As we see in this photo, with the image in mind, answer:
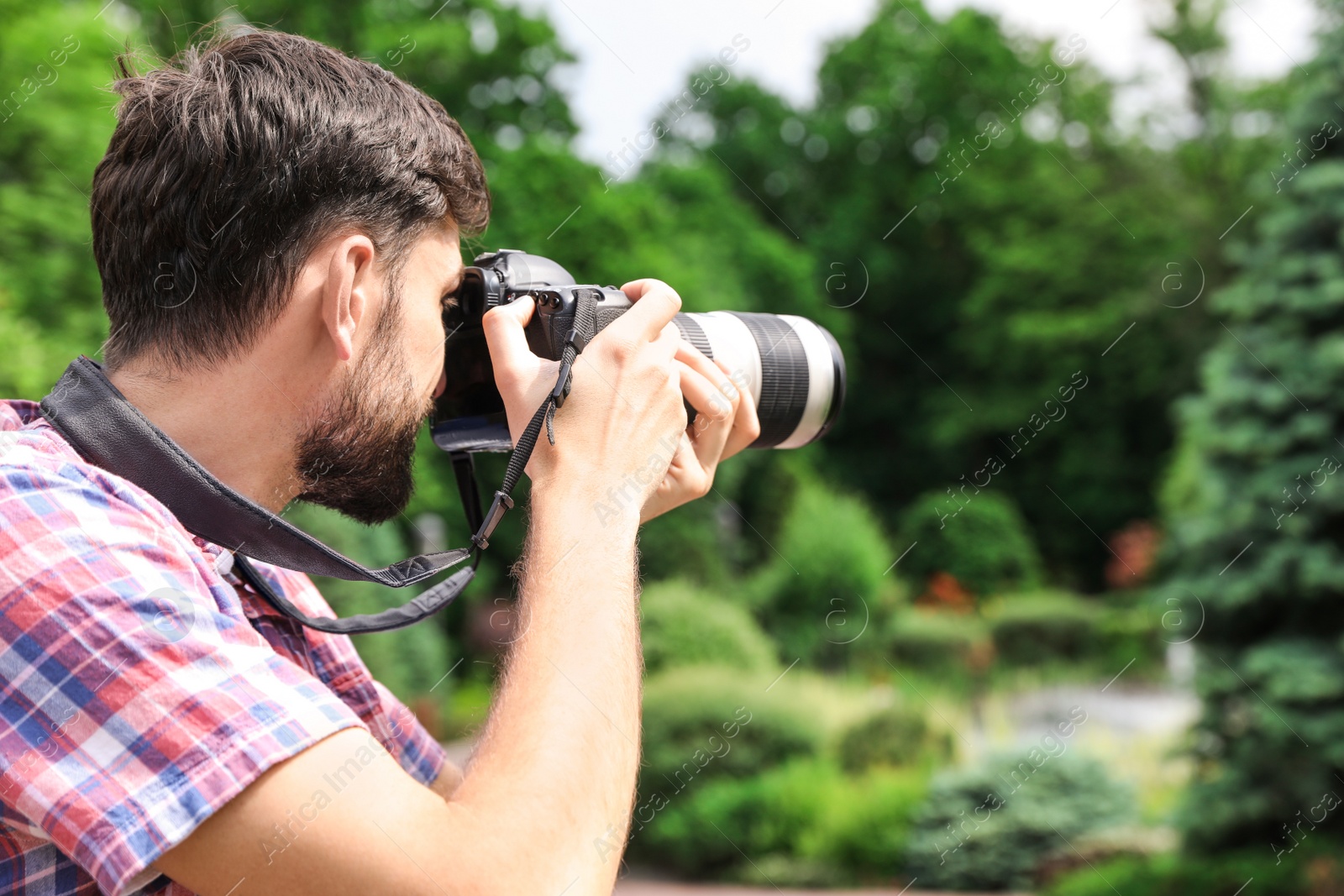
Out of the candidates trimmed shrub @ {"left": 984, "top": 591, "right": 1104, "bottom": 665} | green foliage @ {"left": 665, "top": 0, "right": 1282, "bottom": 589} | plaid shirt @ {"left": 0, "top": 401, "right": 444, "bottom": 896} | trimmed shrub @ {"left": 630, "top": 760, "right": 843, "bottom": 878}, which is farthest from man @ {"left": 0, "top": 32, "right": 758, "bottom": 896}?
green foliage @ {"left": 665, "top": 0, "right": 1282, "bottom": 589}

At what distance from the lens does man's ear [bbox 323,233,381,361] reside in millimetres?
1124

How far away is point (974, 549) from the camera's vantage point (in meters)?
15.0

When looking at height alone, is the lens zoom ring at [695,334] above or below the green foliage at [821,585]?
below

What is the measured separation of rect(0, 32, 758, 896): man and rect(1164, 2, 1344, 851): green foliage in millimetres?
4968

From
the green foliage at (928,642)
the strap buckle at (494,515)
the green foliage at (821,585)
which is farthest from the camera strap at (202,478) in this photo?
the green foliage at (928,642)

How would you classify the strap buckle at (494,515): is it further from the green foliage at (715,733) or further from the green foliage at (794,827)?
the green foliage at (715,733)

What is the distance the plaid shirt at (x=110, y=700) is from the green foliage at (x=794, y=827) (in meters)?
5.94

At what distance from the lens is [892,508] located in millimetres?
21484

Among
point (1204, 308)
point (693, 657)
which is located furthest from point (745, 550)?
point (1204, 308)

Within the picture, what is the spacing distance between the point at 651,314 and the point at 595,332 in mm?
106

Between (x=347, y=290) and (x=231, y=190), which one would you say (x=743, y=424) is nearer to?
(x=347, y=290)

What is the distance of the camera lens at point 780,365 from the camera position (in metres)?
1.56

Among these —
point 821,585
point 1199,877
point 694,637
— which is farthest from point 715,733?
point 821,585

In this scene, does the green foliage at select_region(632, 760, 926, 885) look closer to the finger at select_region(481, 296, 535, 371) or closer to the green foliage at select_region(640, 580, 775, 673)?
the green foliage at select_region(640, 580, 775, 673)
